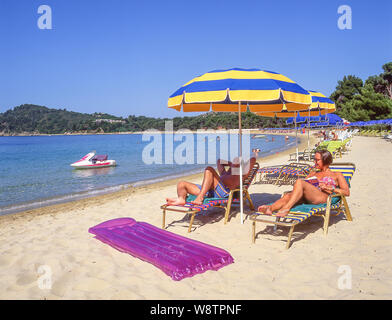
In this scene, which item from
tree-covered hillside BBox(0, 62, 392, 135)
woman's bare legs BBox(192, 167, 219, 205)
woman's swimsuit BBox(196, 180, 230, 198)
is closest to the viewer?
woman's bare legs BBox(192, 167, 219, 205)

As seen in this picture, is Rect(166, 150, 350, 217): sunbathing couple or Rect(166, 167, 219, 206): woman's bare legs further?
Rect(166, 167, 219, 206): woman's bare legs

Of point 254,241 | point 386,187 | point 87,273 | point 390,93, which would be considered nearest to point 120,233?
point 87,273

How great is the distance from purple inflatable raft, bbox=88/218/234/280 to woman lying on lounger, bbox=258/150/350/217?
1.00 meters

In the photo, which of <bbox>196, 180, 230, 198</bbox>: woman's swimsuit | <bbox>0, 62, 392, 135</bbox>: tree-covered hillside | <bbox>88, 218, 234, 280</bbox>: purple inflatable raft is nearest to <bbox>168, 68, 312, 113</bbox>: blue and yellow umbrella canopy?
<bbox>196, 180, 230, 198</bbox>: woman's swimsuit

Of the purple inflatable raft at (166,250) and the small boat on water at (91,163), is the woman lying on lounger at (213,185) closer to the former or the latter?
the purple inflatable raft at (166,250)

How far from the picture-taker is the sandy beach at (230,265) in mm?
2625

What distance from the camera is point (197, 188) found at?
4523 millimetres

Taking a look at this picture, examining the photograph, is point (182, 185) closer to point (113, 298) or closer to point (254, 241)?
point (254, 241)

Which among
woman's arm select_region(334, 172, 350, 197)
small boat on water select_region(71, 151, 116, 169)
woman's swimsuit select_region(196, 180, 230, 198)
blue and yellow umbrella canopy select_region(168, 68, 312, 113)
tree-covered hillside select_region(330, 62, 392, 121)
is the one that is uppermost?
tree-covered hillside select_region(330, 62, 392, 121)

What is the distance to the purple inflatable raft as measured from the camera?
9.69 feet

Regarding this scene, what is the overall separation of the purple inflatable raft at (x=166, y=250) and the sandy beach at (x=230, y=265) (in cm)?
7

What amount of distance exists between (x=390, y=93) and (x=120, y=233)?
212ft

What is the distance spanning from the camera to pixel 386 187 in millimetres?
6371

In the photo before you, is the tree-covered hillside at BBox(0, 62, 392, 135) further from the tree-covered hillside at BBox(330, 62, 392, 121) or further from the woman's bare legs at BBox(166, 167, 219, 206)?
the woman's bare legs at BBox(166, 167, 219, 206)
